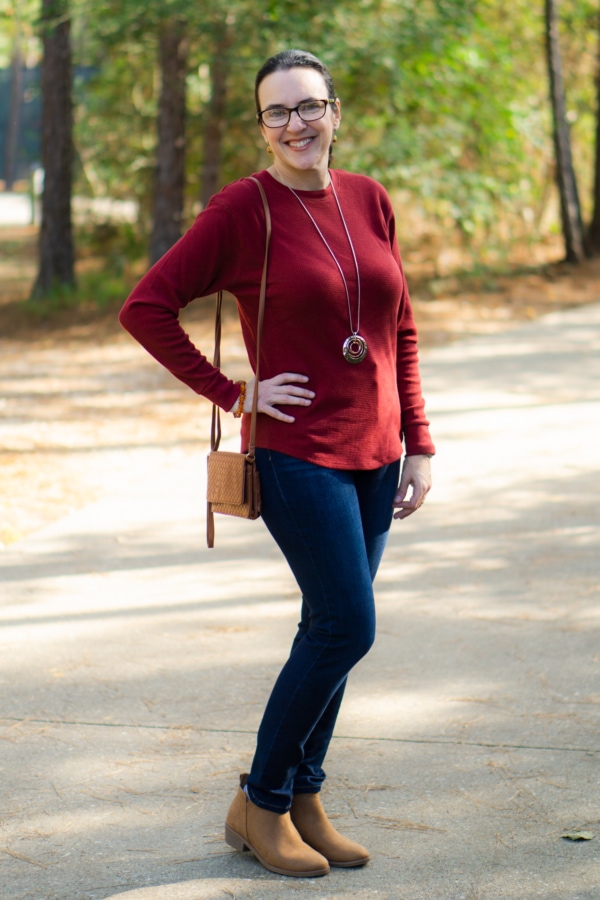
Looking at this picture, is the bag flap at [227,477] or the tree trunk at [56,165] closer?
the bag flap at [227,477]

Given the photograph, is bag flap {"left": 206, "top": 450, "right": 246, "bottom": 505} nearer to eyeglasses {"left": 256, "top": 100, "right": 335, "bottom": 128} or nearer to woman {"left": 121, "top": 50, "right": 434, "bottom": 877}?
woman {"left": 121, "top": 50, "right": 434, "bottom": 877}

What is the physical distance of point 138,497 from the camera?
6.52 m

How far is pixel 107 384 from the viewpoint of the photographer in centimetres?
1012

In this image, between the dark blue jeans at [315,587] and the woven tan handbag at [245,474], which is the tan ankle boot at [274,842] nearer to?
the dark blue jeans at [315,587]

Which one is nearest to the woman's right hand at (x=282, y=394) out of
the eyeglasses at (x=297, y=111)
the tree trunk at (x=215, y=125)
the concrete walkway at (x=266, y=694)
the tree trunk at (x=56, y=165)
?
the eyeglasses at (x=297, y=111)

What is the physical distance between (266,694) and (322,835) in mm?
1019

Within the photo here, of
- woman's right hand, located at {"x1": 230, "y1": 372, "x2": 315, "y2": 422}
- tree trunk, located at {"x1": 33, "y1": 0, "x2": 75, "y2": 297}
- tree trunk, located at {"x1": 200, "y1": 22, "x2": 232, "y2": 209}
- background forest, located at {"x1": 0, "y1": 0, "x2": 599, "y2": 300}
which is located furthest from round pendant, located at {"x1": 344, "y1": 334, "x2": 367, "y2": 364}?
tree trunk, located at {"x1": 33, "y1": 0, "x2": 75, "y2": 297}

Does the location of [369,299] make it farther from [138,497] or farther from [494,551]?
[138,497]

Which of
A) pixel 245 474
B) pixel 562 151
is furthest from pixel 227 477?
pixel 562 151

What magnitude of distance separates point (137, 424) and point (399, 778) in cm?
541

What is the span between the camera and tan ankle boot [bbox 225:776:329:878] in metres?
2.84

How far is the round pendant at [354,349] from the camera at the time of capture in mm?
2748

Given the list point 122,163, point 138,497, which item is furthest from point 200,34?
point 138,497

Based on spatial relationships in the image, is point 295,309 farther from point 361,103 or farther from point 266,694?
point 361,103
